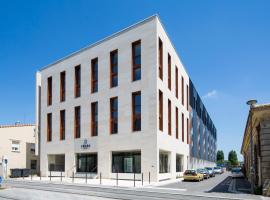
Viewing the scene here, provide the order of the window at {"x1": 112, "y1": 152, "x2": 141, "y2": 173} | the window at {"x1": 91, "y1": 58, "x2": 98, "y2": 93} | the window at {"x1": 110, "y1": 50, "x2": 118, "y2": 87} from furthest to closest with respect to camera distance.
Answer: the window at {"x1": 91, "y1": 58, "x2": 98, "y2": 93} → the window at {"x1": 110, "y1": 50, "x2": 118, "y2": 87} → the window at {"x1": 112, "y1": 152, "x2": 141, "y2": 173}

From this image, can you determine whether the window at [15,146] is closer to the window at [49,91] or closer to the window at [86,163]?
the window at [49,91]

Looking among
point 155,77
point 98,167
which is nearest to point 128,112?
point 155,77

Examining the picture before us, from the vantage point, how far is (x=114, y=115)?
125ft

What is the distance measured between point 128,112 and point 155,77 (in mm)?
5176

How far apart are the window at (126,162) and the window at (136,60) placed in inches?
343

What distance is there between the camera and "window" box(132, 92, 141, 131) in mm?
35375

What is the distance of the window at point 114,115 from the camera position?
37.6 m

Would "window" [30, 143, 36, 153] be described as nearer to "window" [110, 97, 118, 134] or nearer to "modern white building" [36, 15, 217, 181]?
"modern white building" [36, 15, 217, 181]

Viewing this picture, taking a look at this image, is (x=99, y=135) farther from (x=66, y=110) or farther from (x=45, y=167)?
(x=45, y=167)

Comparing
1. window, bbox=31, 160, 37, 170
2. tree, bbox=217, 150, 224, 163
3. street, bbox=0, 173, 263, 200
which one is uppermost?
street, bbox=0, 173, 263, 200

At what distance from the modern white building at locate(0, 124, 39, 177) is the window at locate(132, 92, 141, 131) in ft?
64.2

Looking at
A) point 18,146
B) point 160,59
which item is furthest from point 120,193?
point 18,146

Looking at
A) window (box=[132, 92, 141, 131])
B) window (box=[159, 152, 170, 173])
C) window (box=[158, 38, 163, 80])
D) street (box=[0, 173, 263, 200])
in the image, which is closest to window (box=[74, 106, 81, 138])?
window (box=[132, 92, 141, 131])

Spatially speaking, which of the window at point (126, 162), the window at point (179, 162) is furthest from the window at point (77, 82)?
the window at point (179, 162)
